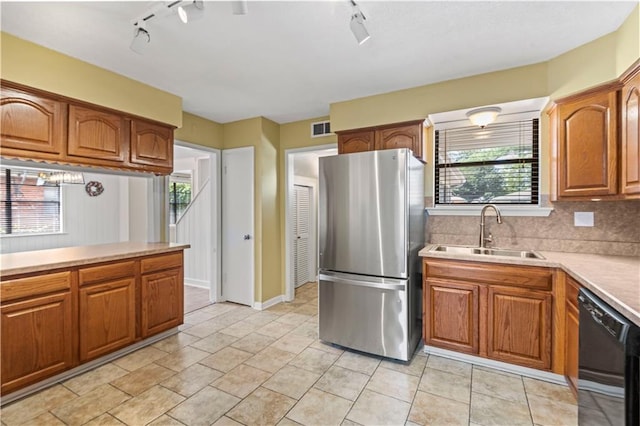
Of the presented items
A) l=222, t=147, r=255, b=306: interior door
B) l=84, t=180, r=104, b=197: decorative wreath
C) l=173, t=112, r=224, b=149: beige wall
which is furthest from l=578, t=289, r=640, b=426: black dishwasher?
l=84, t=180, r=104, b=197: decorative wreath

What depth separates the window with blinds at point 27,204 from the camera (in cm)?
431

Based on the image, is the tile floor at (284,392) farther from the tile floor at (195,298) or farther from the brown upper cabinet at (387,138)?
the brown upper cabinet at (387,138)

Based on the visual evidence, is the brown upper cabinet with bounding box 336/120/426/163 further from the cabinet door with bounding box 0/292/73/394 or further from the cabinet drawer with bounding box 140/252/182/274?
the cabinet door with bounding box 0/292/73/394

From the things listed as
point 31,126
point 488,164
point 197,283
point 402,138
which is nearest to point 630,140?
point 488,164

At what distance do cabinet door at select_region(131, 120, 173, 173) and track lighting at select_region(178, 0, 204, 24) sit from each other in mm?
1606

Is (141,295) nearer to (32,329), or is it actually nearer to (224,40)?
(32,329)

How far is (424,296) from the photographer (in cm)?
262

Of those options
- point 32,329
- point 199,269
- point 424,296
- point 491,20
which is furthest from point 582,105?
point 199,269

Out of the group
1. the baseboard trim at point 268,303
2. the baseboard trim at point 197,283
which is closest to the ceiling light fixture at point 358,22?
the baseboard trim at point 268,303

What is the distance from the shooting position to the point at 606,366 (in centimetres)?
133

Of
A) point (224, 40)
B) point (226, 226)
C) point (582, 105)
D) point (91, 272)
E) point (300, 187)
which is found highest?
point (224, 40)

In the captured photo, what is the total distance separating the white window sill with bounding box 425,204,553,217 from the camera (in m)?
2.61

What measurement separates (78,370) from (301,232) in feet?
10.9

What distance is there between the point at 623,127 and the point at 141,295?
407 centimetres
